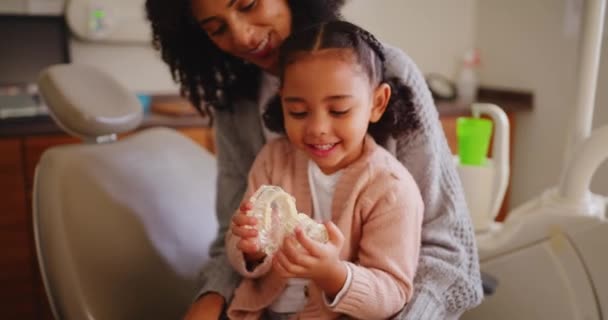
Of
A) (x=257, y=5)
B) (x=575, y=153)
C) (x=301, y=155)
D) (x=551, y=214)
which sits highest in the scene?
(x=257, y=5)

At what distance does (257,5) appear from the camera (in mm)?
832

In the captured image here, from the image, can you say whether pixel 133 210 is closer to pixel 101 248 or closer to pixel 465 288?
pixel 101 248

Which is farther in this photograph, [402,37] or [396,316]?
[402,37]

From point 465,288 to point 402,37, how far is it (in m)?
2.17

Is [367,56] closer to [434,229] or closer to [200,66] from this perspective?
[434,229]

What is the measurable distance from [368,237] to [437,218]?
0.53 ft

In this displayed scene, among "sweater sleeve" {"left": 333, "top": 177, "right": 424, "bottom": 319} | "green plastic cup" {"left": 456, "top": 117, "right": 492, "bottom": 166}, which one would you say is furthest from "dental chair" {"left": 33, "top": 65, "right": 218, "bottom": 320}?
"green plastic cup" {"left": 456, "top": 117, "right": 492, "bottom": 166}

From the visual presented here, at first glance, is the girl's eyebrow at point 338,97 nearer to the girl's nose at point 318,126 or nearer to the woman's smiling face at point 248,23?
the girl's nose at point 318,126

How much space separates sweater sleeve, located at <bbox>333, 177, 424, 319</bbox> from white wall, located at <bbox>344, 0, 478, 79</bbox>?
2034 millimetres

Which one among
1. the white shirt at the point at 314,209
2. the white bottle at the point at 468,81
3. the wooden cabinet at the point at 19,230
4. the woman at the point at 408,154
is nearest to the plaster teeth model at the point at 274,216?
the white shirt at the point at 314,209

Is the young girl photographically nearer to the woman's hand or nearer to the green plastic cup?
the woman's hand

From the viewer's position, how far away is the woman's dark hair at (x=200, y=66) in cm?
101

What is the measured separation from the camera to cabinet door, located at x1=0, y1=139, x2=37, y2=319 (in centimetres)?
183

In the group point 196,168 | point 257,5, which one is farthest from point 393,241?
point 196,168
